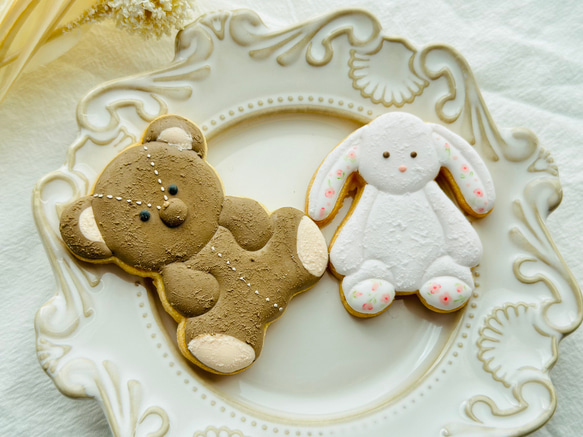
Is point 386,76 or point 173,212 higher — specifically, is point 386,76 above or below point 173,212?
above

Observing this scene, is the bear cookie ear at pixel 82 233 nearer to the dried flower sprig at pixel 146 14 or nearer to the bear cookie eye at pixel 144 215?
the bear cookie eye at pixel 144 215

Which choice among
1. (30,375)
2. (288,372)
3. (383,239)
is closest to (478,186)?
(383,239)

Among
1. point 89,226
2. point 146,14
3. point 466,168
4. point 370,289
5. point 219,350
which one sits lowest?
point 219,350

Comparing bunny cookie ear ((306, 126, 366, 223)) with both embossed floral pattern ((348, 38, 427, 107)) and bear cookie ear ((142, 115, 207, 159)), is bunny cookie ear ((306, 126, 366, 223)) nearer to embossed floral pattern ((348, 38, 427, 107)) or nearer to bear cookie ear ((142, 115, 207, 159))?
→ embossed floral pattern ((348, 38, 427, 107))

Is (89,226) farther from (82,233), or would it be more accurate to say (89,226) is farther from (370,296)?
(370,296)

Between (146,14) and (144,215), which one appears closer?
(144,215)

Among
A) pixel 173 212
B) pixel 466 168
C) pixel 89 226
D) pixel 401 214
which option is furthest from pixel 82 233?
pixel 466 168
